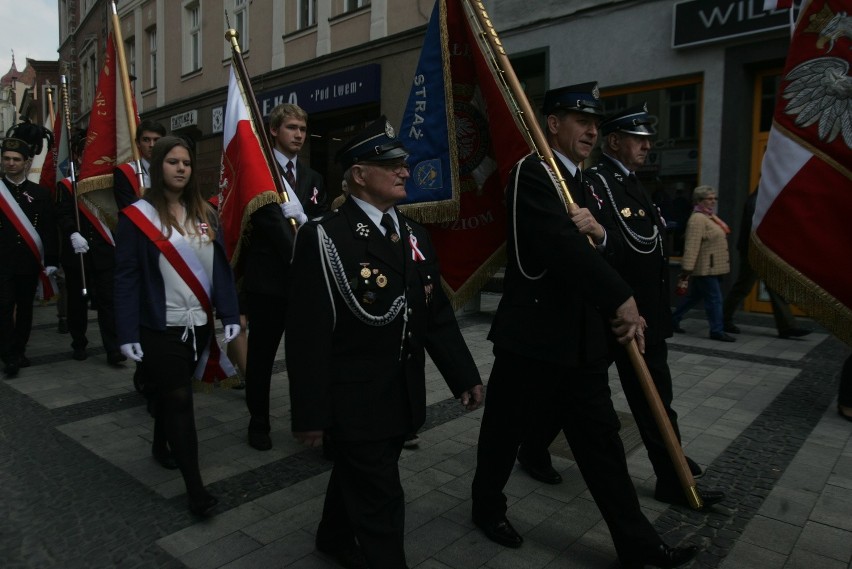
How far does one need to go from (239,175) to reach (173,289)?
3.43ft

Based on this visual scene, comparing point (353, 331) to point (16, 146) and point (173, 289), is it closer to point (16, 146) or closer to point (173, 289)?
point (173, 289)

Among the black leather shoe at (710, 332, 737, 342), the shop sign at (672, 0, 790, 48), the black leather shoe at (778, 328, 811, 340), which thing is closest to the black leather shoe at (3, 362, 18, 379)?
the black leather shoe at (710, 332, 737, 342)

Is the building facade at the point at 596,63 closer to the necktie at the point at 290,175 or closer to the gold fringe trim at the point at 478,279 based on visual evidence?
the necktie at the point at 290,175

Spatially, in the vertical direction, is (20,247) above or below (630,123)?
below

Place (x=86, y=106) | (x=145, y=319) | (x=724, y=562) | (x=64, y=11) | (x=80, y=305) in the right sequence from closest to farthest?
1. (x=724, y=562)
2. (x=145, y=319)
3. (x=80, y=305)
4. (x=86, y=106)
5. (x=64, y=11)

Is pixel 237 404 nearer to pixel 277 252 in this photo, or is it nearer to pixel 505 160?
pixel 277 252

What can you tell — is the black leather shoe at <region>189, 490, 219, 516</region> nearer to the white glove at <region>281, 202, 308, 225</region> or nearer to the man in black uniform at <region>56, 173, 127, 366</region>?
the white glove at <region>281, 202, 308, 225</region>

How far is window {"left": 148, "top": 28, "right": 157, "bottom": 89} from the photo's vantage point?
72.1ft

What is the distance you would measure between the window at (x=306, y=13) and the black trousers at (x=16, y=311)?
1016 cm

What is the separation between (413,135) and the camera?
149 inches

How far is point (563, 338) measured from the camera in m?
2.70

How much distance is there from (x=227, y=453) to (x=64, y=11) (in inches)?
1440

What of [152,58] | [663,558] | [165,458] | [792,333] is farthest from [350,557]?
[152,58]

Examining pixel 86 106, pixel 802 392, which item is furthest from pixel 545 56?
pixel 86 106
